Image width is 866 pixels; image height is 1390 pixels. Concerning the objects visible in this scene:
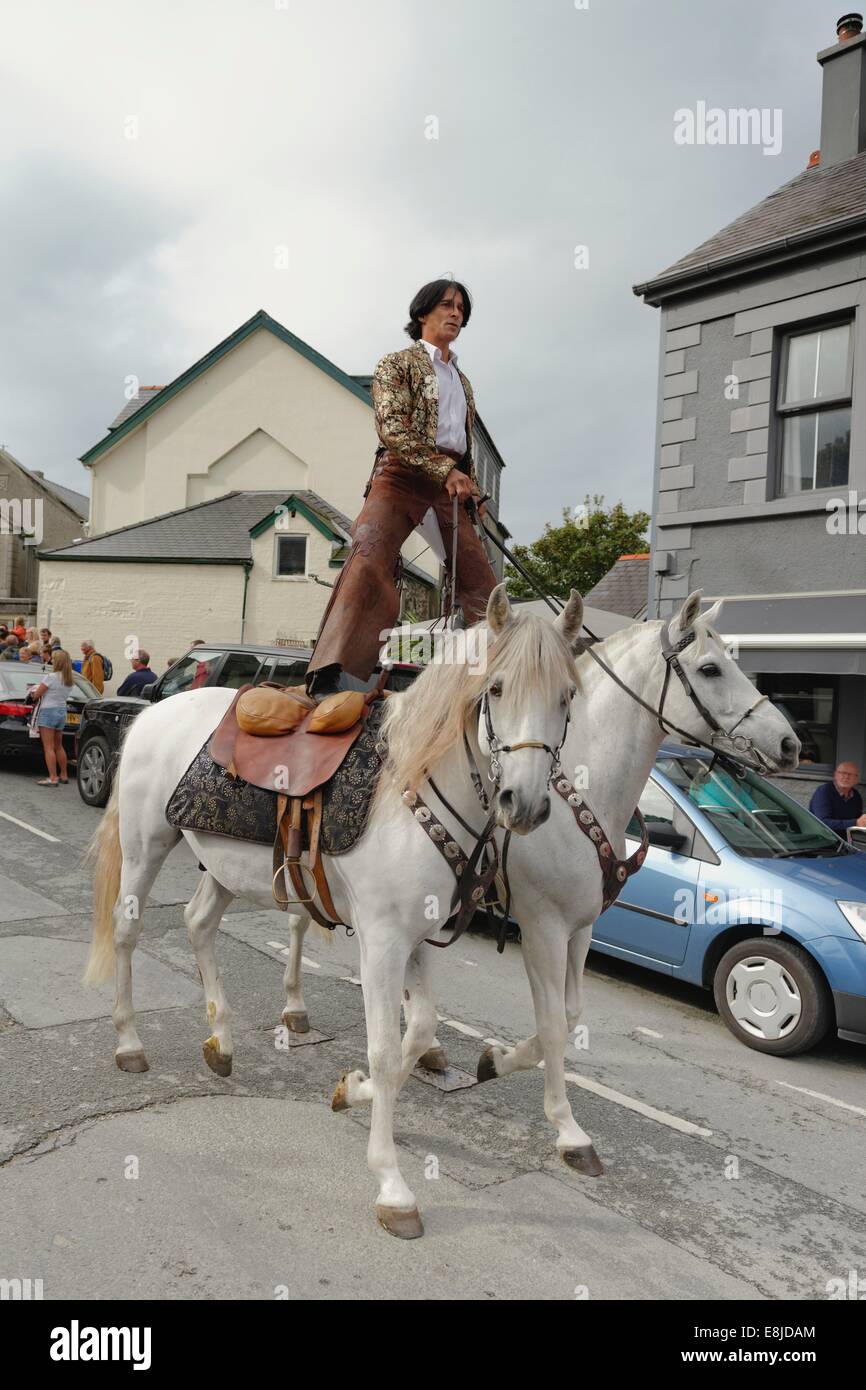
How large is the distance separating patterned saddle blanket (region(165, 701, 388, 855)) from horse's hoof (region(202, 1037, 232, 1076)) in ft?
3.16

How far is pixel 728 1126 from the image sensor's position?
13.5ft

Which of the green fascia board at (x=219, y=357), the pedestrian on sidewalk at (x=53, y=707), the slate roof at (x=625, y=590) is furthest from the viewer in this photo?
the green fascia board at (x=219, y=357)

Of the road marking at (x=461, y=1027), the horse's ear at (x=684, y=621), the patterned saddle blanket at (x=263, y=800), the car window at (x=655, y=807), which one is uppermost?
the horse's ear at (x=684, y=621)

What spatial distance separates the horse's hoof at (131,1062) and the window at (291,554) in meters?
18.3

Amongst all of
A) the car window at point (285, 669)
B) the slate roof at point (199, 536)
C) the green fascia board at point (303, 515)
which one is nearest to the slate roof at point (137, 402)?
the slate roof at point (199, 536)

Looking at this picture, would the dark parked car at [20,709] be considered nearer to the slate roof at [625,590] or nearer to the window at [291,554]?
the window at [291,554]

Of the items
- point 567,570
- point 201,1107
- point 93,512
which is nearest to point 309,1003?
point 201,1107

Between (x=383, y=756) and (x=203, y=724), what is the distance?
1162 mm

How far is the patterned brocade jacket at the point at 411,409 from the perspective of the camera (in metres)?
3.87

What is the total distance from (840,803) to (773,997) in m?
3.60

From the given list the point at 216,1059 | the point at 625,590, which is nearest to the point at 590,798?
the point at 216,1059

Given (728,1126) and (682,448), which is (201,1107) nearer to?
(728,1126)

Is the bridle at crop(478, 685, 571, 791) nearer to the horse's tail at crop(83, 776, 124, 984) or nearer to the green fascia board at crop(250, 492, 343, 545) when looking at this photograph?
the horse's tail at crop(83, 776, 124, 984)

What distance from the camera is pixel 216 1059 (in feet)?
13.2
